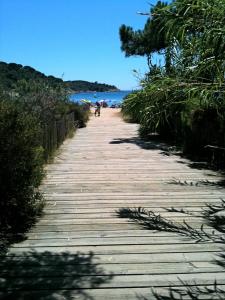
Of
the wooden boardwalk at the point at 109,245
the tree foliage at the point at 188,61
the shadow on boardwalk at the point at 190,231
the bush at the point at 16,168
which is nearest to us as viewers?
the tree foliage at the point at 188,61

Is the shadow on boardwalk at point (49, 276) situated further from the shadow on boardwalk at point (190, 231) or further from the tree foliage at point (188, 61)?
the tree foliage at point (188, 61)

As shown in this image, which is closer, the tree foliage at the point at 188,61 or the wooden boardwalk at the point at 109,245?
the tree foliage at the point at 188,61

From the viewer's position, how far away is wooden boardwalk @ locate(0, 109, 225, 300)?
15.4 feet

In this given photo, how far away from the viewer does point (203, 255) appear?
18.0 ft

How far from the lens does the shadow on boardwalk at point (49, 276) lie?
4496mm

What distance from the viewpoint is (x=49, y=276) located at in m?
4.89

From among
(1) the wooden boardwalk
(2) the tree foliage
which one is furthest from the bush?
(2) the tree foliage

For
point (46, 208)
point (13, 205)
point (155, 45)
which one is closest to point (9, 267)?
point (13, 205)

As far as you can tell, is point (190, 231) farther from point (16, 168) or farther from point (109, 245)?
point (16, 168)

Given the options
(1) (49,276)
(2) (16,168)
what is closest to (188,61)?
(1) (49,276)

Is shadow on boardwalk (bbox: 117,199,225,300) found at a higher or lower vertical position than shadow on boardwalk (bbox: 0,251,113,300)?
higher

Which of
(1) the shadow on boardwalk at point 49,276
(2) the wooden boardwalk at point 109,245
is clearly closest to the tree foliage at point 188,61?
(2) the wooden boardwalk at point 109,245

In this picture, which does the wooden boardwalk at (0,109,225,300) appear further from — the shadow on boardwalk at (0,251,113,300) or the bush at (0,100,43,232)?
the bush at (0,100,43,232)

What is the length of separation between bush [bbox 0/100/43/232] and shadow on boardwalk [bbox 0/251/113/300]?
1.27 metres
